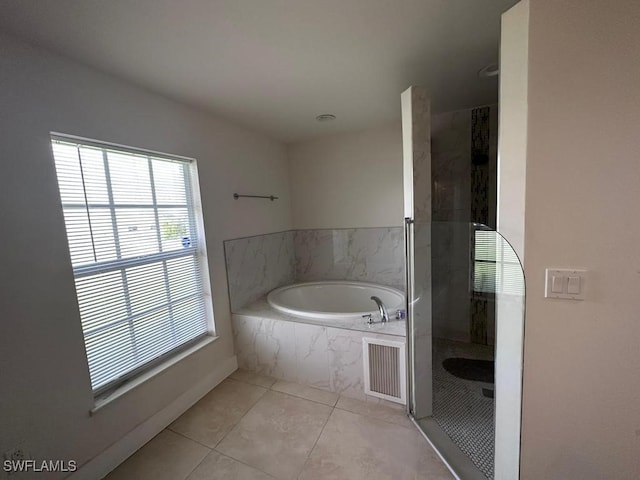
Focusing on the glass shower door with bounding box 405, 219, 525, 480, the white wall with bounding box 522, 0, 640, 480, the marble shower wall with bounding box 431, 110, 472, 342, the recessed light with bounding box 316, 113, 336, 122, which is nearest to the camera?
the white wall with bounding box 522, 0, 640, 480

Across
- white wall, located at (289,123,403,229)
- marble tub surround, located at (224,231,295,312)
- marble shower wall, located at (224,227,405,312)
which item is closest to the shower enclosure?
white wall, located at (289,123,403,229)

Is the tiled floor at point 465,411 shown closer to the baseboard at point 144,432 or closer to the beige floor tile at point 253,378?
the beige floor tile at point 253,378

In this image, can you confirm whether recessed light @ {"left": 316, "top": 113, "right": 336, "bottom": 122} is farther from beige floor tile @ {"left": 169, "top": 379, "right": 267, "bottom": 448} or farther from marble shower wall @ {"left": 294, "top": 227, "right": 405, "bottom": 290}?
beige floor tile @ {"left": 169, "top": 379, "right": 267, "bottom": 448}

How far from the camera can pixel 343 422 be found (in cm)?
175

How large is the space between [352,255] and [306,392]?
1626mm

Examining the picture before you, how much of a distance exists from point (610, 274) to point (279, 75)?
1941 millimetres

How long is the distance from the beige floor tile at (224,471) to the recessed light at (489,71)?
293 centimetres

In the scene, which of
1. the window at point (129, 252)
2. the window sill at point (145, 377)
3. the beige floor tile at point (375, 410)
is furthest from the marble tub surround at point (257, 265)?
the beige floor tile at point (375, 410)

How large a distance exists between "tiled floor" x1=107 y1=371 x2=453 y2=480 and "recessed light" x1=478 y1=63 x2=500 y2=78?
8.31 feet

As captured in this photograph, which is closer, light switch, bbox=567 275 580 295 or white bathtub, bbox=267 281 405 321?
light switch, bbox=567 275 580 295

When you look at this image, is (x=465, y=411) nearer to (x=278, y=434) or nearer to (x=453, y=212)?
(x=278, y=434)

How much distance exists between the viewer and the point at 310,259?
3410mm

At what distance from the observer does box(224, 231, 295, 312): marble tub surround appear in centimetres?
243

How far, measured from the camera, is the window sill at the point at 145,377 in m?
1.47
